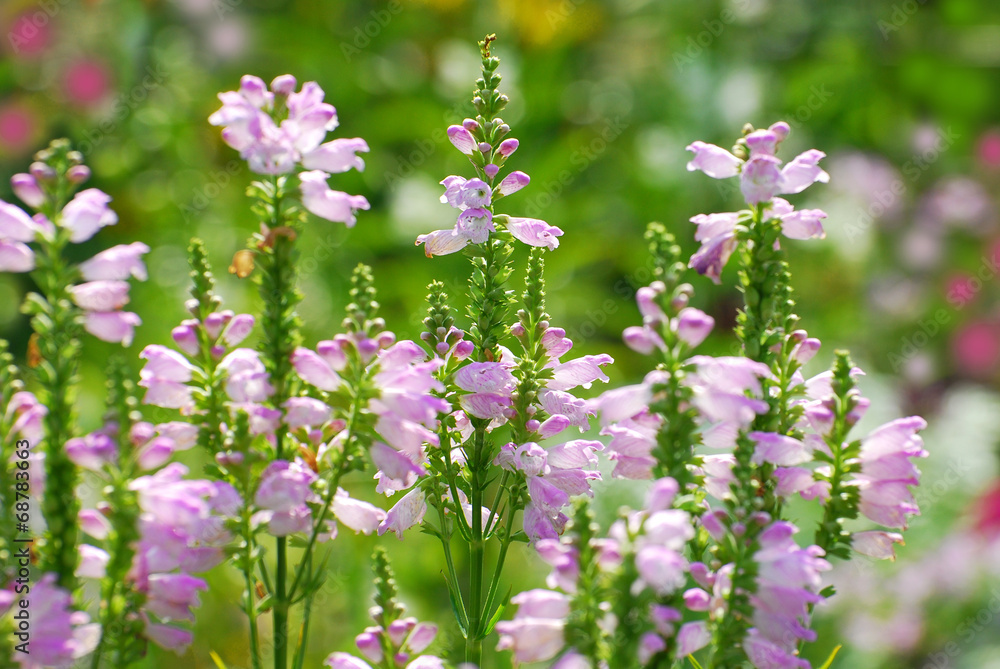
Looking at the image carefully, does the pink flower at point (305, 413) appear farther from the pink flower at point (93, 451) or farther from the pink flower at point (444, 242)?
the pink flower at point (444, 242)

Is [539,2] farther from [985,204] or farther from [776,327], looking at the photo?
[776,327]

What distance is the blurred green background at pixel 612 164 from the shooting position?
132 inches

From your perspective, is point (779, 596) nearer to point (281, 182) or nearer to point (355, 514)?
point (355, 514)

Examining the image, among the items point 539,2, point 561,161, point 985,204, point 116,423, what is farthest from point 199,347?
point 985,204

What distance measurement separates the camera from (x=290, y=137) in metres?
0.69

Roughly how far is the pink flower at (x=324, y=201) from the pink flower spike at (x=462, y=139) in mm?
165

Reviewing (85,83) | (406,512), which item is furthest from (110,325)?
(85,83)

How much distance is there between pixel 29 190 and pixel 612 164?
13.0 ft

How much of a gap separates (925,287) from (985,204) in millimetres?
517

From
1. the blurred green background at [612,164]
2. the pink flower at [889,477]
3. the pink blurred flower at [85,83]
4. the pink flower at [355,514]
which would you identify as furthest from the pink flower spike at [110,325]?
the pink blurred flower at [85,83]

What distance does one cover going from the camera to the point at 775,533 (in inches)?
24.8

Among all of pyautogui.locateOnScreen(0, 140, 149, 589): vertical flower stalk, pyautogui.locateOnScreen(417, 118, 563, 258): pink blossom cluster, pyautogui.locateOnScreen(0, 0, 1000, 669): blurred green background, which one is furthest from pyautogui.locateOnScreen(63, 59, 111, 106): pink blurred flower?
pyautogui.locateOnScreen(0, 140, 149, 589): vertical flower stalk

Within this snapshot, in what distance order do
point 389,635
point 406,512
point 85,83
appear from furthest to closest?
point 85,83 → point 406,512 → point 389,635

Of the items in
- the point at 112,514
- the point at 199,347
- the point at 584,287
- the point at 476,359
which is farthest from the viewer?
the point at 584,287
